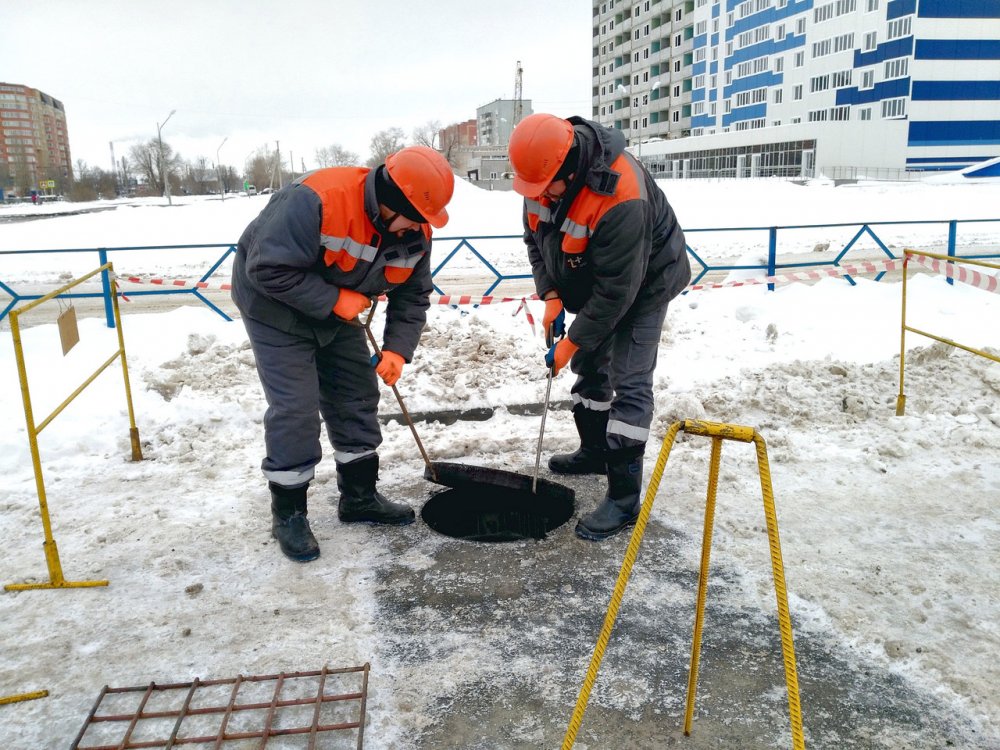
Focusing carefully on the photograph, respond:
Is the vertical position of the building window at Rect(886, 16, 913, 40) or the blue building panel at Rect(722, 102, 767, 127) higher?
the building window at Rect(886, 16, 913, 40)

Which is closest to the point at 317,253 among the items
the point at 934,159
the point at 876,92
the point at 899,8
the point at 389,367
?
the point at 389,367

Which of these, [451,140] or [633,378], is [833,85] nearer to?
[451,140]

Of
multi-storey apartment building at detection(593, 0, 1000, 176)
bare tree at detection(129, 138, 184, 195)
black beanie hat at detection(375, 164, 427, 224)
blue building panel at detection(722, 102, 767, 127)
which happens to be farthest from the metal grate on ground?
bare tree at detection(129, 138, 184, 195)

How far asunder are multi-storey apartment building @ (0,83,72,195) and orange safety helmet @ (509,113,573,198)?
85.3m

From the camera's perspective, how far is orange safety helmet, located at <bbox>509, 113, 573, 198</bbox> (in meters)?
3.41

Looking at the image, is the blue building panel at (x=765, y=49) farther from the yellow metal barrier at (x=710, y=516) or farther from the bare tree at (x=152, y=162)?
the yellow metal barrier at (x=710, y=516)

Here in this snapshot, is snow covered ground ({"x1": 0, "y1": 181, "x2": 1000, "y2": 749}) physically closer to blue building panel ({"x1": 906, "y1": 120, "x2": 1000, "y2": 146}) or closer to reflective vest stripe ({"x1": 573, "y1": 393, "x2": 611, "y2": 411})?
reflective vest stripe ({"x1": 573, "y1": 393, "x2": 611, "y2": 411})

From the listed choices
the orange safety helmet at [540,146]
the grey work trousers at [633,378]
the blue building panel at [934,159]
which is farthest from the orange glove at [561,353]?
the blue building panel at [934,159]

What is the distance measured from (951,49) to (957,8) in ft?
6.62

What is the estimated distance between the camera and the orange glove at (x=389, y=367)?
388 centimetres

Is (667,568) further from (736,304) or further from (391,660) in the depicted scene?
(736,304)

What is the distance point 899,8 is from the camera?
41.9m

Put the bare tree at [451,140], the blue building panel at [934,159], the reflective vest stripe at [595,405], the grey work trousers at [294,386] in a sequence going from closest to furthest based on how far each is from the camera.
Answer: the grey work trousers at [294,386]
the reflective vest stripe at [595,405]
the blue building panel at [934,159]
the bare tree at [451,140]

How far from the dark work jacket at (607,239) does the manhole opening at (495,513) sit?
953mm
